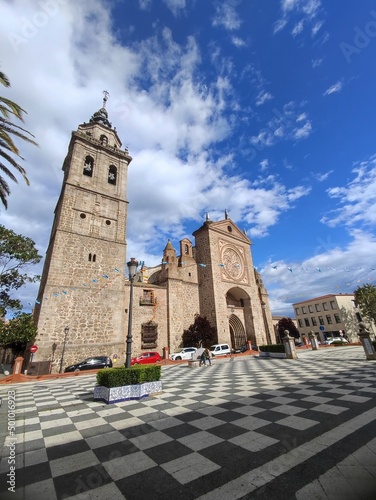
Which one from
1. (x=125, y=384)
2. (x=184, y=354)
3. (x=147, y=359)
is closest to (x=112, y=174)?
(x=147, y=359)

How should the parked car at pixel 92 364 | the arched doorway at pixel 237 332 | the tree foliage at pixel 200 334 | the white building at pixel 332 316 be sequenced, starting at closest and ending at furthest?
the parked car at pixel 92 364 → the tree foliage at pixel 200 334 → the arched doorway at pixel 237 332 → the white building at pixel 332 316

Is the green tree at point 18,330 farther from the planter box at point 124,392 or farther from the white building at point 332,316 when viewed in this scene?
the white building at point 332,316

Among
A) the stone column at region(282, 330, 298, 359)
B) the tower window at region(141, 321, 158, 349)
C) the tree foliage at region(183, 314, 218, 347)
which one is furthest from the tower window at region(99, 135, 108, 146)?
the stone column at region(282, 330, 298, 359)

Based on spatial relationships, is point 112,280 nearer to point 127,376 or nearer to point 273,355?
point 127,376

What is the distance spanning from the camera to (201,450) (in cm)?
312

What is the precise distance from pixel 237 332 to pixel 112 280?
1815cm

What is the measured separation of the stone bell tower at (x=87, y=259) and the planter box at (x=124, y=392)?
11211 millimetres

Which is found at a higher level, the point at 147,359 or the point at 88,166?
the point at 88,166

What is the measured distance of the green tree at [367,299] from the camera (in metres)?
31.0

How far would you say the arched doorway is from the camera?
94.9ft

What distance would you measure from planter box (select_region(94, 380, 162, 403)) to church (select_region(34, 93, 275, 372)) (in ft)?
13.6

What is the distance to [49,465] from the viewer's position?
2896 millimetres

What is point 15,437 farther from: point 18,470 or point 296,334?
point 296,334

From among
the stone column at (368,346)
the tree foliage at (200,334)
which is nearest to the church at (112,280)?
the tree foliage at (200,334)
